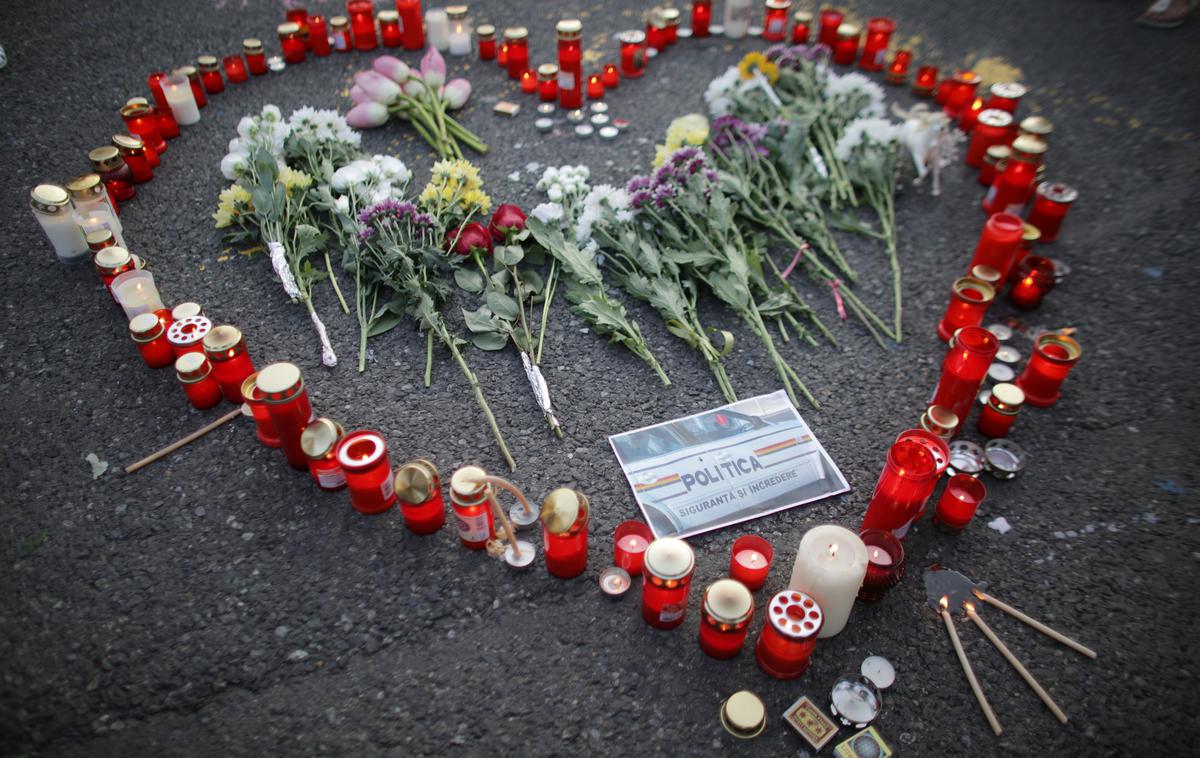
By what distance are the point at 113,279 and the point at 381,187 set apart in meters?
0.92

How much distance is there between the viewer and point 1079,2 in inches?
173

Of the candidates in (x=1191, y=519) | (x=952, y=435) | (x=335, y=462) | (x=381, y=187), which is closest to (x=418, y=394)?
(x=335, y=462)

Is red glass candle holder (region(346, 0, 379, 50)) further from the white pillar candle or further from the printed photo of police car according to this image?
the white pillar candle

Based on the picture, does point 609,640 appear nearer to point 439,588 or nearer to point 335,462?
point 439,588

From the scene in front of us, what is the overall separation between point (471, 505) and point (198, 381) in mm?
967

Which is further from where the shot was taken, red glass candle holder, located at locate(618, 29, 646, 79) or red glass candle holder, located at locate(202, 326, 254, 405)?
red glass candle holder, located at locate(618, 29, 646, 79)

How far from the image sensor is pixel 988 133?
10.3ft

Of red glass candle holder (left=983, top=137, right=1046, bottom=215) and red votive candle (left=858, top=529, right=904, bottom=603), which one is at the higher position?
red glass candle holder (left=983, top=137, right=1046, bottom=215)

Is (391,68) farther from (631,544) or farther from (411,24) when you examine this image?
(631,544)

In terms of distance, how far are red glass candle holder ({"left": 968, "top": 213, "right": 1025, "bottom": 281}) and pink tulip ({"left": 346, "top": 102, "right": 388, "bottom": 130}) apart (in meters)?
2.47

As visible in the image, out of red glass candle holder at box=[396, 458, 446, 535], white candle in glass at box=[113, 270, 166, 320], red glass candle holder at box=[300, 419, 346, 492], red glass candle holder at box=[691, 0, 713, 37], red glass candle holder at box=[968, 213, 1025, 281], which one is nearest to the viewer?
red glass candle holder at box=[396, 458, 446, 535]

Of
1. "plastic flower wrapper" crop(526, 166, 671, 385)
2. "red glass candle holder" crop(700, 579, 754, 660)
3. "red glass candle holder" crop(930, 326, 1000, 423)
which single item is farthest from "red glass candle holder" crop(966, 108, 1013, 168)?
"red glass candle holder" crop(700, 579, 754, 660)

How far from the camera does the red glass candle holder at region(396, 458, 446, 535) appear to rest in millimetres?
1816

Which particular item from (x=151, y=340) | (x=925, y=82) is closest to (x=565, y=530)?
(x=151, y=340)
